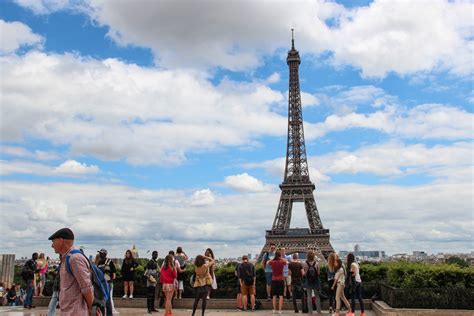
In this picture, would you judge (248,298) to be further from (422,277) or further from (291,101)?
(291,101)

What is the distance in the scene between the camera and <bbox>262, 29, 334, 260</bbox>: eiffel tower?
6925 cm

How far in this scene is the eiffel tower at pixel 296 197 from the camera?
6925 cm

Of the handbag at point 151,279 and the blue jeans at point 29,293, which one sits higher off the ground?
the handbag at point 151,279

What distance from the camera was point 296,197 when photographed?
7412cm

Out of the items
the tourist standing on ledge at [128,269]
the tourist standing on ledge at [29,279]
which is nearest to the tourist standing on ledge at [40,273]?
the tourist standing on ledge at [29,279]

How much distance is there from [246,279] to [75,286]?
403 inches

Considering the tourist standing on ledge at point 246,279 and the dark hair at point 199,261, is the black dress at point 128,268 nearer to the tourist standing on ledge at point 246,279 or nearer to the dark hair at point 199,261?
the tourist standing on ledge at point 246,279

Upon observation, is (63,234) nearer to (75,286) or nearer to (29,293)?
(75,286)

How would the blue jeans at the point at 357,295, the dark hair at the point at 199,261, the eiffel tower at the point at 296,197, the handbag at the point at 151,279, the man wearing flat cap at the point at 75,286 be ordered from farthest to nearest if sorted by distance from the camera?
the eiffel tower at the point at 296,197, the handbag at the point at 151,279, the blue jeans at the point at 357,295, the dark hair at the point at 199,261, the man wearing flat cap at the point at 75,286

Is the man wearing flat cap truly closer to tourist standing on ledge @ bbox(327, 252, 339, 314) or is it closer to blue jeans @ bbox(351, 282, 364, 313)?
tourist standing on ledge @ bbox(327, 252, 339, 314)

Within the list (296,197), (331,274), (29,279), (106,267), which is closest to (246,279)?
(331,274)

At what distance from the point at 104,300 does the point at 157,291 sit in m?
11.4

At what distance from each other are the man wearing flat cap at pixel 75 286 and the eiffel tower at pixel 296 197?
61.9m

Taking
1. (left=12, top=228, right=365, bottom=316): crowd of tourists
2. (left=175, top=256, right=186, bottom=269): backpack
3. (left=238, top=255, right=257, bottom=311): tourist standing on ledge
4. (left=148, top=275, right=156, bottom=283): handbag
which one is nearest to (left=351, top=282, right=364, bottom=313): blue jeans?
(left=12, top=228, right=365, bottom=316): crowd of tourists
